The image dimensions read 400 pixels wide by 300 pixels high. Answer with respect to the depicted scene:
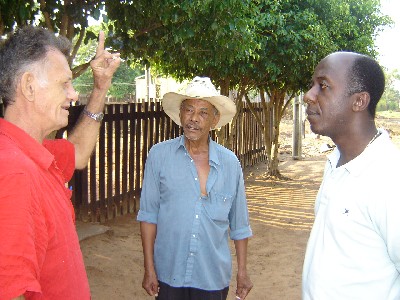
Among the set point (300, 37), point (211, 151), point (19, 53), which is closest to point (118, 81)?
point (300, 37)

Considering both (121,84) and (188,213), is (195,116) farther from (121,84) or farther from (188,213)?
(121,84)

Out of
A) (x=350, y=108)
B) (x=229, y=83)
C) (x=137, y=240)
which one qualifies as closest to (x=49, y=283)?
(x=350, y=108)

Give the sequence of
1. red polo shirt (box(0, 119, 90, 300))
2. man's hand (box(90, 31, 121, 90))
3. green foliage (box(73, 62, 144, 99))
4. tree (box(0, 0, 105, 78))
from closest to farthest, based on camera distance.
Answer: red polo shirt (box(0, 119, 90, 300)), man's hand (box(90, 31, 121, 90)), tree (box(0, 0, 105, 78)), green foliage (box(73, 62, 144, 99))

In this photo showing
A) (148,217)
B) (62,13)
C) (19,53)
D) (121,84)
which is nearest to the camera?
(19,53)

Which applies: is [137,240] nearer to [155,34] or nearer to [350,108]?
[155,34]

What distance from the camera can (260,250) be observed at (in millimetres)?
6211

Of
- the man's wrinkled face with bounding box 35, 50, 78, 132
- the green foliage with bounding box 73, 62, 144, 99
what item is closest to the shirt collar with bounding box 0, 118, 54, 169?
the man's wrinkled face with bounding box 35, 50, 78, 132

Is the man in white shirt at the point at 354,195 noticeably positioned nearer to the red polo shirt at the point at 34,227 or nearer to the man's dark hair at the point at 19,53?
the red polo shirt at the point at 34,227

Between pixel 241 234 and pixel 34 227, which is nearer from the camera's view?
pixel 34 227

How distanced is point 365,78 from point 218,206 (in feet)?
3.74

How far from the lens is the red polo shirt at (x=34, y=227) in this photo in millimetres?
1239

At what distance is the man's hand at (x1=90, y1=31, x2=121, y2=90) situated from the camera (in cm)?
234

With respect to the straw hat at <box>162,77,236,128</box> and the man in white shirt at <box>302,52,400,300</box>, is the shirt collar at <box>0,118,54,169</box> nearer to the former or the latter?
the man in white shirt at <box>302,52,400,300</box>

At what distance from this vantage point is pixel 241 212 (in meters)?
2.78
